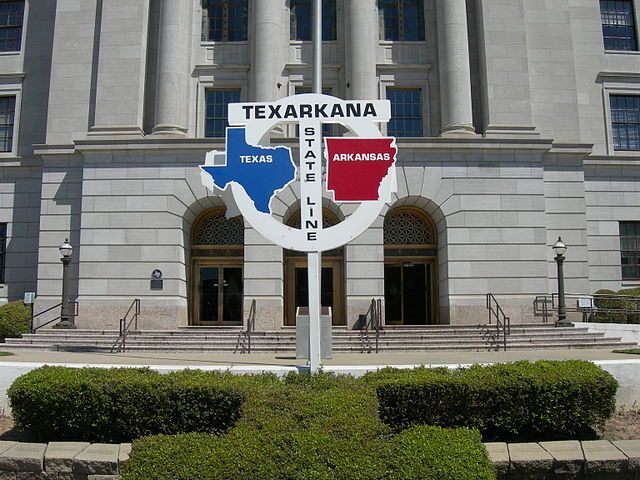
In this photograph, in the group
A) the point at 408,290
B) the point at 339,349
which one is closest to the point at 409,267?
the point at 408,290

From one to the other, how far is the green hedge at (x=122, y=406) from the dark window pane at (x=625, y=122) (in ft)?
89.6

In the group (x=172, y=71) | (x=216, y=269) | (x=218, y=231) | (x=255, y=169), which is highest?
(x=172, y=71)

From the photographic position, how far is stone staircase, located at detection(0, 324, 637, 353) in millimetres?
20078

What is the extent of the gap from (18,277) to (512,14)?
973 inches

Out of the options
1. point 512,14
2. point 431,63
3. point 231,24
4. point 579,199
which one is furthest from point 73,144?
point 579,199

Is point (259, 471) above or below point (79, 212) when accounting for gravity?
below

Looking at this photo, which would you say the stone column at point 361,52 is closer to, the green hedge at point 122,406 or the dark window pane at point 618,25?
the dark window pane at point 618,25

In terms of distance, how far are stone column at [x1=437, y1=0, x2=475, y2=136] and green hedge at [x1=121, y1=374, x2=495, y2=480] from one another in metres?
21.5

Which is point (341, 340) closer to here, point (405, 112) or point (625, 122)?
point (405, 112)

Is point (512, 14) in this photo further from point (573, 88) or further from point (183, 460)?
point (183, 460)

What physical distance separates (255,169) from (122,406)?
4.64 metres

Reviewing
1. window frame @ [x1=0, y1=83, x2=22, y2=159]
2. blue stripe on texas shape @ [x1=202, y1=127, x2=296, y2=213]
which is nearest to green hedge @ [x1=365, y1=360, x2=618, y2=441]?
blue stripe on texas shape @ [x1=202, y1=127, x2=296, y2=213]

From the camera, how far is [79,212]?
26.2 metres

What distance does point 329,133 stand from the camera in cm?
2742
